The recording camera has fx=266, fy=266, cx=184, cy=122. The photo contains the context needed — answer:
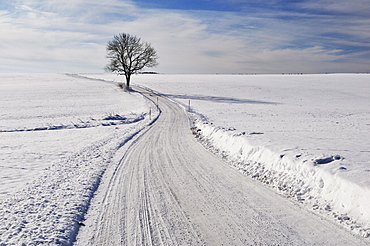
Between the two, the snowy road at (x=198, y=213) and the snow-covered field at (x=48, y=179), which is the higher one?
the snowy road at (x=198, y=213)

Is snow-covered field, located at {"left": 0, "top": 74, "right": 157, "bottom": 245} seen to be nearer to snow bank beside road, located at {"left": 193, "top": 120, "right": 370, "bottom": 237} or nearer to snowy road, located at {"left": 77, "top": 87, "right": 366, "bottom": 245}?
snowy road, located at {"left": 77, "top": 87, "right": 366, "bottom": 245}

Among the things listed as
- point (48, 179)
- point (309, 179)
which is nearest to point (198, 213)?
point (309, 179)

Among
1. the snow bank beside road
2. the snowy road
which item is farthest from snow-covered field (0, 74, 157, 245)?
the snow bank beside road

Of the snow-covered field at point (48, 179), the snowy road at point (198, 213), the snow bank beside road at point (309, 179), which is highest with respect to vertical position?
the snow bank beside road at point (309, 179)

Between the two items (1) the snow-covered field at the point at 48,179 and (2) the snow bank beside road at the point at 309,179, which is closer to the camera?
(1) the snow-covered field at the point at 48,179

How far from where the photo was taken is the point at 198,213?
6.36 m

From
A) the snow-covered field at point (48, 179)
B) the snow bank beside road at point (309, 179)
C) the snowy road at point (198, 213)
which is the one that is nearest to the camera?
the snowy road at point (198, 213)

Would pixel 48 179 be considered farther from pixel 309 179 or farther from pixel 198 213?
pixel 309 179

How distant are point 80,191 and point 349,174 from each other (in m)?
7.56

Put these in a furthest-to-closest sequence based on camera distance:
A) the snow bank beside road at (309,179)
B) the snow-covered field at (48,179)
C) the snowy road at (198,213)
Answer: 1. the snow bank beside road at (309,179)
2. the snow-covered field at (48,179)
3. the snowy road at (198,213)

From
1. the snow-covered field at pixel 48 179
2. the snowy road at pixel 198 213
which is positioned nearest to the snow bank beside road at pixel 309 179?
the snowy road at pixel 198 213

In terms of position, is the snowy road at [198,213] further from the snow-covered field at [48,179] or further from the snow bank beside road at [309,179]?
the snow-covered field at [48,179]

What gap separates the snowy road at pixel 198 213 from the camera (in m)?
5.33

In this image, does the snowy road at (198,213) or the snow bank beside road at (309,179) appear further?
the snow bank beside road at (309,179)
